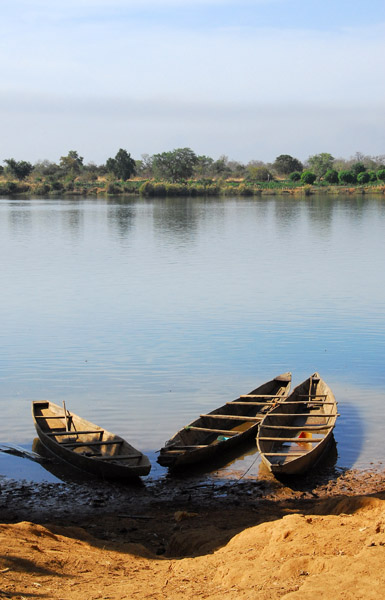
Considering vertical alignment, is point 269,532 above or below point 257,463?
above

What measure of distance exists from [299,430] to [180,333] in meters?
7.59

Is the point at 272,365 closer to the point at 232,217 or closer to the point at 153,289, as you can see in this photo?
the point at 153,289

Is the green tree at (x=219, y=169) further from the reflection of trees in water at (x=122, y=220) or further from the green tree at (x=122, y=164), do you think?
the reflection of trees in water at (x=122, y=220)

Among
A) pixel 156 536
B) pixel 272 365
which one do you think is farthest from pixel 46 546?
pixel 272 365

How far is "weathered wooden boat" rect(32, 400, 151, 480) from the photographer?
10.2 m

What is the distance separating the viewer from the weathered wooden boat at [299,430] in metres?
10.5

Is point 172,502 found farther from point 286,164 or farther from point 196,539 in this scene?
point 286,164

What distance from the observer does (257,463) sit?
1136 cm

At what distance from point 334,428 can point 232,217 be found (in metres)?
52.2

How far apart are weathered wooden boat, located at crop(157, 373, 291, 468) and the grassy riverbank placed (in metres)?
93.3

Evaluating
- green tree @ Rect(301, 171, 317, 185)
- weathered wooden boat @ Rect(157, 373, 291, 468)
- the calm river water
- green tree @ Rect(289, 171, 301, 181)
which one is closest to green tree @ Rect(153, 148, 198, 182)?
green tree @ Rect(289, 171, 301, 181)

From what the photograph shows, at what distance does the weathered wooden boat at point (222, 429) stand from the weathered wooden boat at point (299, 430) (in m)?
0.31

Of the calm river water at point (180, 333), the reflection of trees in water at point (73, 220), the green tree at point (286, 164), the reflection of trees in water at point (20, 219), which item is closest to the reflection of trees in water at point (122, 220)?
the reflection of trees in water at point (73, 220)

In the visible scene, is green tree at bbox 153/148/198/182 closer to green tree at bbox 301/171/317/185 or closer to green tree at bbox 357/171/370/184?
green tree at bbox 301/171/317/185
